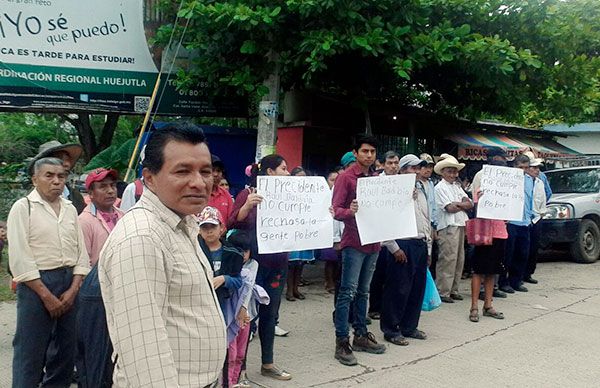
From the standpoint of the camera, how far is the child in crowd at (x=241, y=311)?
413 cm

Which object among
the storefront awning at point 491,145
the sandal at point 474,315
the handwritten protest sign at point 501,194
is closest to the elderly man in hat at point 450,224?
the handwritten protest sign at point 501,194

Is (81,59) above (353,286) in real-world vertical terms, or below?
above

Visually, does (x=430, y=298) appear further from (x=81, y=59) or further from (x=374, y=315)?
(x=81, y=59)

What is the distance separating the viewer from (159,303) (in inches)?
70.8

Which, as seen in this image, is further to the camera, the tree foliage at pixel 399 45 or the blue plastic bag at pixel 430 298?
the tree foliage at pixel 399 45

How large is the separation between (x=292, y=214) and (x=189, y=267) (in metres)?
3.18

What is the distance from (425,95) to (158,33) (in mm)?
5526

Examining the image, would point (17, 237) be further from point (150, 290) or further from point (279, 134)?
point (279, 134)

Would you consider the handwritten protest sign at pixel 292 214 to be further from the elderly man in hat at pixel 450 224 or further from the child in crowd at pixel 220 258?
the elderly man in hat at pixel 450 224

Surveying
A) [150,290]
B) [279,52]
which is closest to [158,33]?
[279,52]

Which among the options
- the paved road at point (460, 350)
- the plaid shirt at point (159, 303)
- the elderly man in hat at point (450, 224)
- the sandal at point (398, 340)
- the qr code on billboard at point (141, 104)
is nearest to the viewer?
the plaid shirt at point (159, 303)

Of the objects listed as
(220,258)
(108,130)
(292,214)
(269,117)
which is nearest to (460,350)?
(292,214)

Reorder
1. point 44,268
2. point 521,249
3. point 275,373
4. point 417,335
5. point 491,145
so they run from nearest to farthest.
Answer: point 44,268 → point 275,373 → point 417,335 → point 521,249 → point 491,145

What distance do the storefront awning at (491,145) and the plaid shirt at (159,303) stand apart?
32.9 ft
